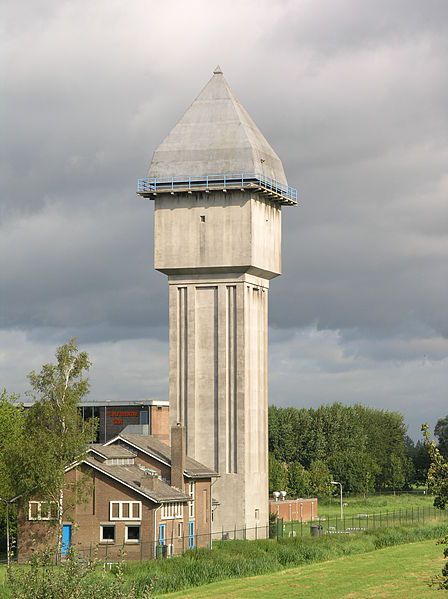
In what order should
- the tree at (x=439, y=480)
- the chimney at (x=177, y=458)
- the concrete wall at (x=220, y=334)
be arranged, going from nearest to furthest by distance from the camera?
the tree at (x=439, y=480) < the chimney at (x=177, y=458) < the concrete wall at (x=220, y=334)

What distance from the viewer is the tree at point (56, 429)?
7225cm

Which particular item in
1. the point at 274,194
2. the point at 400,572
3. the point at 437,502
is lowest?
the point at 400,572

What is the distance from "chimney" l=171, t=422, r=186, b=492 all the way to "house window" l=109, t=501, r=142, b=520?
6.49m

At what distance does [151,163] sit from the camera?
309 ft

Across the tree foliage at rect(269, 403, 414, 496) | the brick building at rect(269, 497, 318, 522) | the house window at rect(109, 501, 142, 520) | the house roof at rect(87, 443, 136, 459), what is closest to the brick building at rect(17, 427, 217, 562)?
the house window at rect(109, 501, 142, 520)

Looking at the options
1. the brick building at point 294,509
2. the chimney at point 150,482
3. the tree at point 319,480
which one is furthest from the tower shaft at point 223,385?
the tree at point 319,480

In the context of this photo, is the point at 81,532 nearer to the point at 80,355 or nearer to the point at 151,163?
the point at 80,355

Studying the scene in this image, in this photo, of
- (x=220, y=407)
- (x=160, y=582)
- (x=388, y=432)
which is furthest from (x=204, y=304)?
(x=388, y=432)

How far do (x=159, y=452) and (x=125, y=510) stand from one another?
31.9 ft

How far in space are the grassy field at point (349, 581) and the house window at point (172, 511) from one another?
1009cm

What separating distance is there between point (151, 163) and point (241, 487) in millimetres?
25884

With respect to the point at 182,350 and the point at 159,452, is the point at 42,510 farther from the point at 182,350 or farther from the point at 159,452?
the point at 182,350

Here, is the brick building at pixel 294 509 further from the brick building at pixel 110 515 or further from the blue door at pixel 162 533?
the blue door at pixel 162 533

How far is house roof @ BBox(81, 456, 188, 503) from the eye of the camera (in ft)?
248
